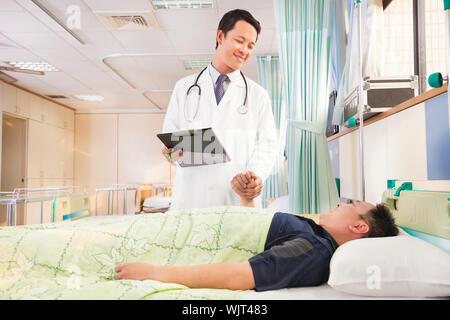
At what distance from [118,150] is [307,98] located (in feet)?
18.1

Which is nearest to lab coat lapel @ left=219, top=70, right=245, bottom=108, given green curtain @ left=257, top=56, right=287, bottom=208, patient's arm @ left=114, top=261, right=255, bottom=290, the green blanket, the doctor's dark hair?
the doctor's dark hair

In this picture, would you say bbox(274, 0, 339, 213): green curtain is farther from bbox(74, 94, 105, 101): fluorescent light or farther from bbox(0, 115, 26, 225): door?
bbox(0, 115, 26, 225): door

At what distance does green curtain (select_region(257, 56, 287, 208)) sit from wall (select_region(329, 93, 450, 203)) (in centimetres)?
138

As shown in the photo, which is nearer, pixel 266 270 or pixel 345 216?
pixel 266 270

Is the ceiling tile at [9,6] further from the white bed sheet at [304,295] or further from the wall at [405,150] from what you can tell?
the white bed sheet at [304,295]

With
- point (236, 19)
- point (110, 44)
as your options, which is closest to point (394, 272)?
point (236, 19)

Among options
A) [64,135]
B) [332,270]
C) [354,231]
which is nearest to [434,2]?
[354,231]

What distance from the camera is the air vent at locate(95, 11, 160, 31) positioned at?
9.41 ft

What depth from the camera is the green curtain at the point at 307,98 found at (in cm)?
193

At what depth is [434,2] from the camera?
5.89 feet

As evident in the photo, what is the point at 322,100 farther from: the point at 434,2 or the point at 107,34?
the point at 107,34

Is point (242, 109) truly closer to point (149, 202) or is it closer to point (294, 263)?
point (294, 263)

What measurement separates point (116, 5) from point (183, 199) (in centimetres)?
200

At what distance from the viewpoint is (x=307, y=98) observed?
1965 millimetres
